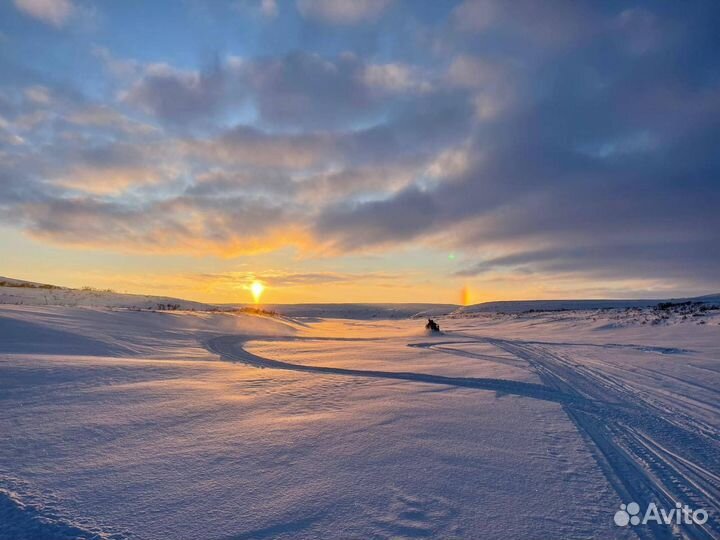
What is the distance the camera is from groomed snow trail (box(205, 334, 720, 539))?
10.8 feet

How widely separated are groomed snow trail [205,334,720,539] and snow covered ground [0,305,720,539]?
0.02 metres

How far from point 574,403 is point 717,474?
2.54 metres

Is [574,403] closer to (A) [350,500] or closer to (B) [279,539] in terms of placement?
(A) [350,500]

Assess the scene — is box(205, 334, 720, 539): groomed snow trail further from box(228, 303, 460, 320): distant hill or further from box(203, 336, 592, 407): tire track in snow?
box(228, 303, 460, 320): distant hill

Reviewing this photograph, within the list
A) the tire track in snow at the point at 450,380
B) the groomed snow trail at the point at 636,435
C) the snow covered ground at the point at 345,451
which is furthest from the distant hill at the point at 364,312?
the snow covered ground at the point at 345,451

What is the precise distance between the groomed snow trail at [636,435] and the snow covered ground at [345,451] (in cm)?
2

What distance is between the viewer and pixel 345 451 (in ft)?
13.1

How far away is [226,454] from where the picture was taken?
3.88 metres

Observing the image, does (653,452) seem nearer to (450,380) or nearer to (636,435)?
(636,435)

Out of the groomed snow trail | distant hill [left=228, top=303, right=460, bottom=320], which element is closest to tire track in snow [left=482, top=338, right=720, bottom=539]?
the groomed snow trail

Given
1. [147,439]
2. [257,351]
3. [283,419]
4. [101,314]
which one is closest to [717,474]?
[283,419]

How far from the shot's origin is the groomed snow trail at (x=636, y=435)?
3.29 m

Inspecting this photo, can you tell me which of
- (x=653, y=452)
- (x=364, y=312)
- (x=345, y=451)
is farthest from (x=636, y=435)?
(x=364, y=312)

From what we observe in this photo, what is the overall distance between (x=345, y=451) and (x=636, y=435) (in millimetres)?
3555
